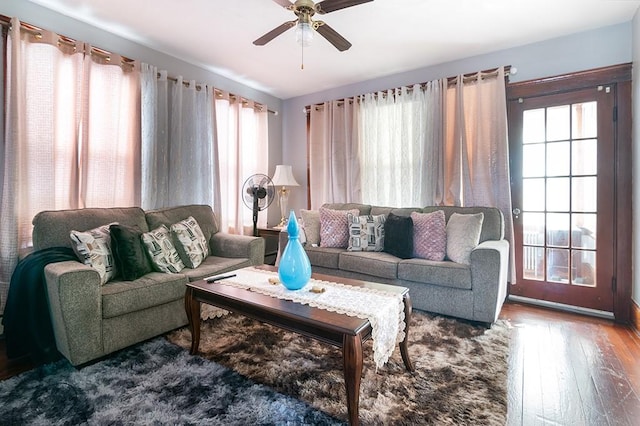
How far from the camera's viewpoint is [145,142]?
3033 mm

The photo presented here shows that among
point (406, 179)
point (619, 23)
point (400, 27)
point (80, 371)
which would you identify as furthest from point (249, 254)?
point (619, 23)

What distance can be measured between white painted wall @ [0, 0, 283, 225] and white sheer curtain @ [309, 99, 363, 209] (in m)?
0.65

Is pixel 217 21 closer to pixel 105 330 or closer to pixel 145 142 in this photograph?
pixel 145 142

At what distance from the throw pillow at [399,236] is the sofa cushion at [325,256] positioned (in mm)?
488

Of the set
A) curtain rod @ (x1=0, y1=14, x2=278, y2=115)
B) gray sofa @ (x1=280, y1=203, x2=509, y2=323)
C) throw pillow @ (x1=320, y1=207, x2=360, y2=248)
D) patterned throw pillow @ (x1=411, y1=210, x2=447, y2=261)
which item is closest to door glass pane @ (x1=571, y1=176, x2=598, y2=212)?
gray sofa @ (x1=280, y1=203, x2=509, y2=323)

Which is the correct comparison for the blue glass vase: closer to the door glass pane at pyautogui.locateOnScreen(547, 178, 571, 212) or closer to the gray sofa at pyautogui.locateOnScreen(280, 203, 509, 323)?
the gray sofa at pyautogui.locateOnScreen(280, 203, 509, 323)

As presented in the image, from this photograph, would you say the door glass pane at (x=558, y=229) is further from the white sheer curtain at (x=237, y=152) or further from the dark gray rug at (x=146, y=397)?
the white sheer curtain at (x=237, y=152)

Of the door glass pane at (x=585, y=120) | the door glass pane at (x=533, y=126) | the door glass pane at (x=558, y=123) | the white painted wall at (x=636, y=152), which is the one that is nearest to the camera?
the white painted wall at (x=636, y=152)

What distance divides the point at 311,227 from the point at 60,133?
7.87 feet

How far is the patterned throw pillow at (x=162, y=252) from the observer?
7.93 feet

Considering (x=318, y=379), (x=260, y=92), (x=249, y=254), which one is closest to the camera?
(x=318, y=379)

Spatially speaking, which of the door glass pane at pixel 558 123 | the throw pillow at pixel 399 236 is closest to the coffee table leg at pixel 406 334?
the throw pillow at pixel 399 236

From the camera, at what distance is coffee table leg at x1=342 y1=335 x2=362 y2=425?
4.31 ft

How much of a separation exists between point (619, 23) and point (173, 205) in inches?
175
